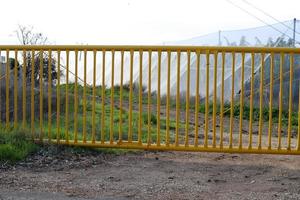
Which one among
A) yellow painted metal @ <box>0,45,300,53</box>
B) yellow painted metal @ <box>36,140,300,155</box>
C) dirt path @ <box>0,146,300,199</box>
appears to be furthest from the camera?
yellow painted metal @ <box>36,140,300,155</box>

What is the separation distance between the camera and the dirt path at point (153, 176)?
6.62m

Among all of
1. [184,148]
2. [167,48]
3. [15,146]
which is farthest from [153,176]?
[15,146]

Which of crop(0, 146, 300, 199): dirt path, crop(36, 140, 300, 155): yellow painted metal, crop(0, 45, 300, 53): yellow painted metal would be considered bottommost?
crop(0, 146, 300, 199): dirt path

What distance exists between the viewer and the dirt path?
6.62 m

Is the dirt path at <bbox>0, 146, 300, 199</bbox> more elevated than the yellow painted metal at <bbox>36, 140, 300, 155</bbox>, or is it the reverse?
the yellow painted metal at <bbox>36, 140, 300, 155</bbox>

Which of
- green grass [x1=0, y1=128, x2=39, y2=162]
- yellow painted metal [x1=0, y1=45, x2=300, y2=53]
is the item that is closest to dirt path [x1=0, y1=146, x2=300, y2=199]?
green grass [x1=0, y1=128, x2=39, y2=162]

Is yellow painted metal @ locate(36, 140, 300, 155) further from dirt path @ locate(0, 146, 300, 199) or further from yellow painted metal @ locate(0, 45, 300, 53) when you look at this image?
yellow painted metal @ locate(0, 45, 300, 53)

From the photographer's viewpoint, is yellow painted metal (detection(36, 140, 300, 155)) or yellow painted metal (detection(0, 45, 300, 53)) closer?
yellow painted metal (detection(0, 45, 300, 53))

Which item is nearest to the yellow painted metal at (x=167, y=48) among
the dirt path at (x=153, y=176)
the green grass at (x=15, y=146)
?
the green grass at (x=15, y=146)

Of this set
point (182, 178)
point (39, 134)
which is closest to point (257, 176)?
point (182, 178)

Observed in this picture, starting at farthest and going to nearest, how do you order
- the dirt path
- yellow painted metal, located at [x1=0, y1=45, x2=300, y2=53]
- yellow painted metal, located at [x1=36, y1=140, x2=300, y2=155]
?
yellow painted metal, located at [x1=36, y1=140, x2=300, y2=155]
yellow painted metal, located at [x1=0, y1=45, x2=300, y2=53]
the dirt path

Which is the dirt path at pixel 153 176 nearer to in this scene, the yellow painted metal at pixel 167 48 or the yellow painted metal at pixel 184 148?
the yellow painted metal at pixel 184 148

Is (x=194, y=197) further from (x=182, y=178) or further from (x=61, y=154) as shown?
(x=61, y=154)

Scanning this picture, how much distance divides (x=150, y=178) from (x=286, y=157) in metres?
2.53
